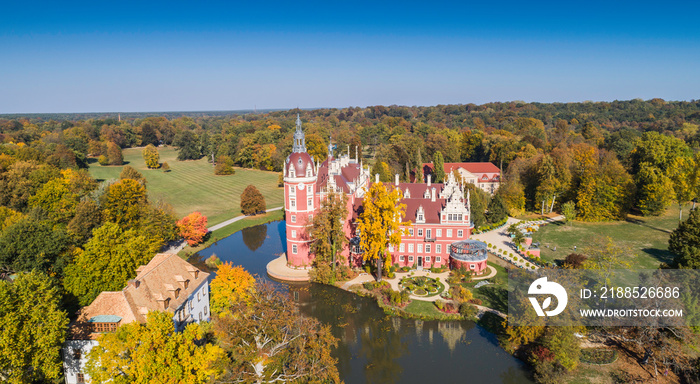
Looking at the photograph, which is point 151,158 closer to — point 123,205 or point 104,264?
point 123,205

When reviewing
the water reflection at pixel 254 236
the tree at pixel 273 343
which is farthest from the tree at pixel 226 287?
the water reflection at pixel 254 236

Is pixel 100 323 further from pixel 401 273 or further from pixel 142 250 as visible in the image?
pixel 401 273

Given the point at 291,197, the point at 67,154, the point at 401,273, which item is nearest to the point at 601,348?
the point at 401,273

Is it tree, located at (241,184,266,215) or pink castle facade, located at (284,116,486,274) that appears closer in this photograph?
pink castle facade, located at (284,116,486,274)

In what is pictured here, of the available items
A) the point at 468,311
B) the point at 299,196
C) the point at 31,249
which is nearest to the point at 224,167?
the point at 299,196

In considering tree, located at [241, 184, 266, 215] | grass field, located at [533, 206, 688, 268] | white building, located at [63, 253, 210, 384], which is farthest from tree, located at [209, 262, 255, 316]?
tree, located at [241, 184, 266, 215]

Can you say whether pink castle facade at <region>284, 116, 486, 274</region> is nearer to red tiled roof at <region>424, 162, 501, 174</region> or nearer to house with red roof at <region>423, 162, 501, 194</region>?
house with red roof at <region>423, 162, 501, 194</region>
